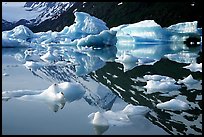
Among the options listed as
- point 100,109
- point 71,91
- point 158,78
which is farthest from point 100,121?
point 158,78

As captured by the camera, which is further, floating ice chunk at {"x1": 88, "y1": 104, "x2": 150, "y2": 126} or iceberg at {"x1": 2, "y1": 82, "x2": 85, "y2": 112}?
iceberg at {"x1": 2, "y1": 82, "x2": 85, "y2": 112}

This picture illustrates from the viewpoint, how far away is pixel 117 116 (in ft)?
14.5

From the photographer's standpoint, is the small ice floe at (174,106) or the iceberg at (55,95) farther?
the iceberg at (55,95)

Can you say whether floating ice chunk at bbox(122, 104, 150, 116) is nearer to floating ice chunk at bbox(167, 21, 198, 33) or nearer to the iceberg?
the iceberg

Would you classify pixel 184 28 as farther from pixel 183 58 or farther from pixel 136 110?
pixel 136 110

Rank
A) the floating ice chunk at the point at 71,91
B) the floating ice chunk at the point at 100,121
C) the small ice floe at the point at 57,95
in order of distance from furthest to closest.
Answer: the floating ice chunk at the point at 71,91, the small ice floe at the point at 57,95, the floating ice chunk at the point at 100,121

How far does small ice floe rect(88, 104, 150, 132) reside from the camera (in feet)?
13.2

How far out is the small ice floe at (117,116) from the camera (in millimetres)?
4031

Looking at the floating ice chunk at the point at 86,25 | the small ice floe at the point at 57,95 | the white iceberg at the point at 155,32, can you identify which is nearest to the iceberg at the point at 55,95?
the small ice floe at the point at 57,95

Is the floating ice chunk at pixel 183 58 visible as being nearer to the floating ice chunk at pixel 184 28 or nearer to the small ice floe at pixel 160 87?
the small ice floe at pixel 160 87

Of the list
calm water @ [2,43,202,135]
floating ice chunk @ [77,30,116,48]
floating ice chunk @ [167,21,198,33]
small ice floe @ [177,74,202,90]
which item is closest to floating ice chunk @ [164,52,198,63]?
small ice floe @ [177,74,202,90]

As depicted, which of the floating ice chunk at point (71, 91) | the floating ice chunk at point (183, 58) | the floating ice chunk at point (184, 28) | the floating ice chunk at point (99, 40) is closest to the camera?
the floating ice chunk at point (71, 91)

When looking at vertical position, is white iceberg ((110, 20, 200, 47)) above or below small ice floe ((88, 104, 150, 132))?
below

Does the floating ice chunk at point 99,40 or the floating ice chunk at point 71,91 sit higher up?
the floating ice chunk at point 71,91
